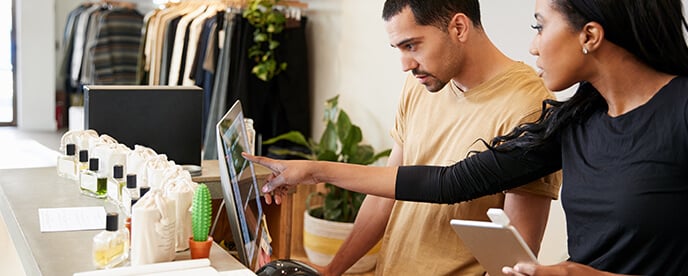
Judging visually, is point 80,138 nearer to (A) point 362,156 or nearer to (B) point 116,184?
(B) point 116,184

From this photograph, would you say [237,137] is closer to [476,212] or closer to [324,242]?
[476,212]

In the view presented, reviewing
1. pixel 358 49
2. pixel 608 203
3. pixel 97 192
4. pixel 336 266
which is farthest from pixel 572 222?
pixel 358 49

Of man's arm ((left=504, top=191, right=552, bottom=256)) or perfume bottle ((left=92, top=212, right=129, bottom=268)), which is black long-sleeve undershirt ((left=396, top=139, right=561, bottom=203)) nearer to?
man's arm ((left=504, top=191, right=552, bottom=256))

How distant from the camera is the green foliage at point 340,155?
15.6ft

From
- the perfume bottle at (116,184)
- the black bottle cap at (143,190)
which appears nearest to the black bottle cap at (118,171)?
the perfume bottle at (116,184)

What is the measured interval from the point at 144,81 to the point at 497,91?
5032mm

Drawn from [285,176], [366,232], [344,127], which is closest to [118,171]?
[285,176]

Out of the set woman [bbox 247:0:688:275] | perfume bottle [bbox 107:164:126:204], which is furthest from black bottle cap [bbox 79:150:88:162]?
woman [bbox 247:0:688:275]

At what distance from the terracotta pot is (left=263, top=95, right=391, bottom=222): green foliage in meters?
3.04

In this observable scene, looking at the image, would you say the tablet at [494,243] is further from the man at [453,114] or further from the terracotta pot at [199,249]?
the terracotta pot at [199,249]

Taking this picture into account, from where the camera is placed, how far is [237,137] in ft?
5.71

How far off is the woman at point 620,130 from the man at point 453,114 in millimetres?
226

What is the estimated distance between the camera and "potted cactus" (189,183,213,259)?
160cm

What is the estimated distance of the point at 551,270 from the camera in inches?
55.9
